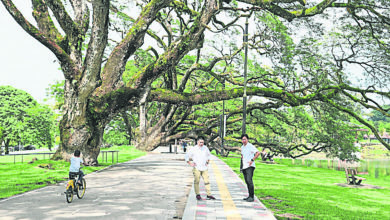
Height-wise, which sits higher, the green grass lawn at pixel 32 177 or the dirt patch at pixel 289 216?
the green grass lawn at pixel 32 177

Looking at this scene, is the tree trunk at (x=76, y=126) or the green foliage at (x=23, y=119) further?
the green foliage at (x=23, y=119)

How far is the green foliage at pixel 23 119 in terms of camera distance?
116ft

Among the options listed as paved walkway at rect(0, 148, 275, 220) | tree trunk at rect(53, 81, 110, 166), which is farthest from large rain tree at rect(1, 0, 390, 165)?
paved walkway at rect(0, 148, 275, 220)

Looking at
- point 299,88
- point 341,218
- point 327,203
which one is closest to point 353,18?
point 299,88

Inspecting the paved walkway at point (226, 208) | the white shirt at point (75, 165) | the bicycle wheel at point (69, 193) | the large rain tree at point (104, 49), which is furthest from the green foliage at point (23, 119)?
the paved walkway at point (226, 208)

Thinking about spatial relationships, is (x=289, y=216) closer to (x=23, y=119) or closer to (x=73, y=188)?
(x=73, y=188)

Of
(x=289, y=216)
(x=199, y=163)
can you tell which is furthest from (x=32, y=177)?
(x=289, y=216)

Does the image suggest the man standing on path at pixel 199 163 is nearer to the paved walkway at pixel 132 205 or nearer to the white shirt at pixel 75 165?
the paved walkway at pixel 132 205

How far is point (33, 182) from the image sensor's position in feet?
38.0

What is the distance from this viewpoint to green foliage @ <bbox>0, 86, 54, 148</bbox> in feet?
116

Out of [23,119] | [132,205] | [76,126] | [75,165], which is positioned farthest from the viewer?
[23,119]

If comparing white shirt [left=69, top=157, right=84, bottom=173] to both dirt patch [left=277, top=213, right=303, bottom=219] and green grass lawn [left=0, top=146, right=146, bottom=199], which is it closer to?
green grass lawn [left=0, top=146, right=146, bottom=199]

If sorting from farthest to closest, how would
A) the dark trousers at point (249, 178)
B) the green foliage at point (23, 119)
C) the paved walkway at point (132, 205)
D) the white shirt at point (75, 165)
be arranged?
1. the green foliage at point (23, 119)
2. the white shirt at point (75, 165)
3. the dark trousers at point (249, 178)
4. the paved walkway at point (132, 205)

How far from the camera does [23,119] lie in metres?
40.8
